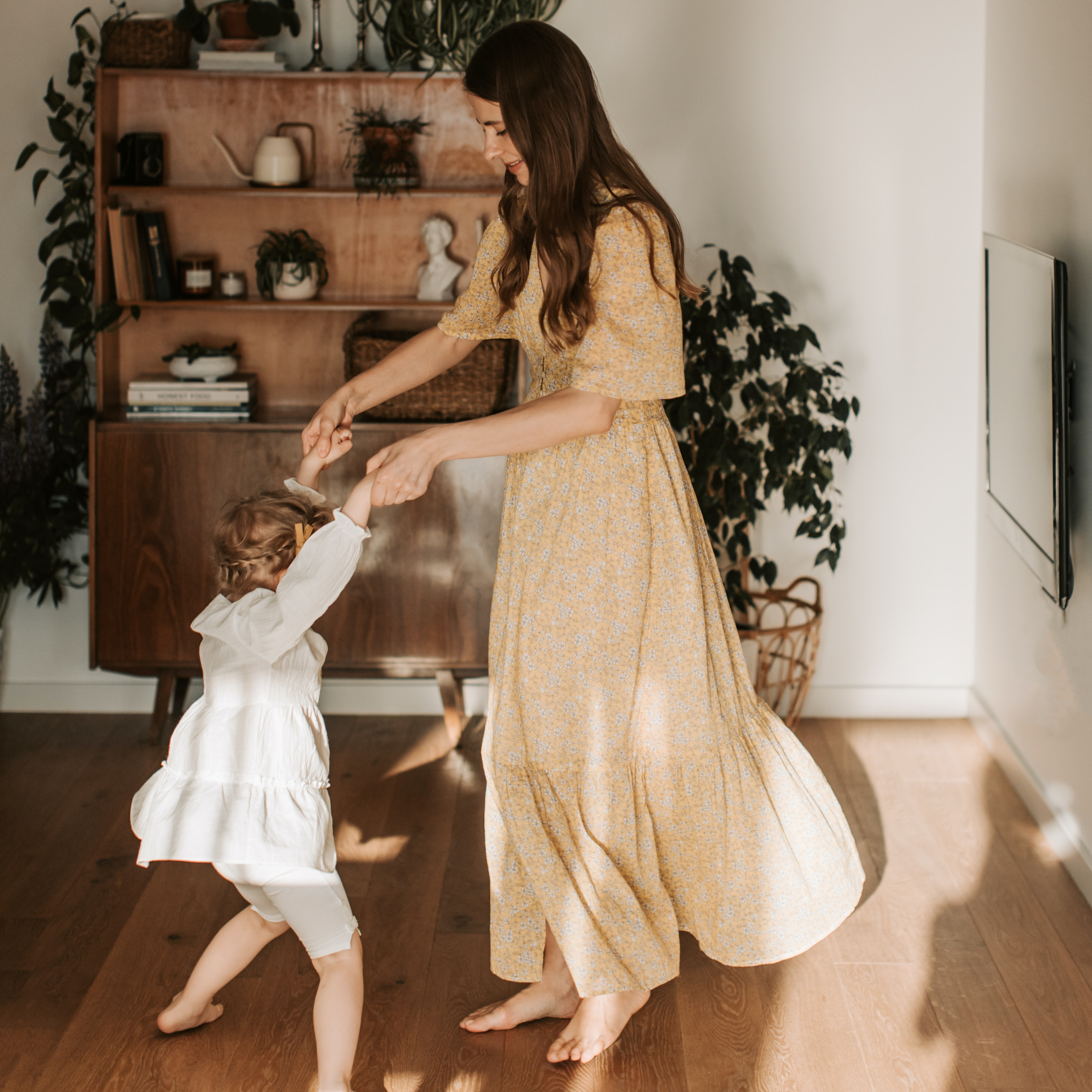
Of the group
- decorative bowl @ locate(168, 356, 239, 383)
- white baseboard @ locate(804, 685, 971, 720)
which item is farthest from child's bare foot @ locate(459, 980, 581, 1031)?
decorative bowl @ locate(168, 356, 239, 383)

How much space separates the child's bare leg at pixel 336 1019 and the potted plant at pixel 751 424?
151 centimetres

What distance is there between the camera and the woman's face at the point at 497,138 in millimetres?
Answer: 1719

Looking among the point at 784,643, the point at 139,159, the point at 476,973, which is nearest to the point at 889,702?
the point at 784,643

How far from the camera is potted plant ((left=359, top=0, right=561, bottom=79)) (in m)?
2.93

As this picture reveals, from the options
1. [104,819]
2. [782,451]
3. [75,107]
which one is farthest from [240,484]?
[782,451]

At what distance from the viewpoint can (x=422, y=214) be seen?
332 cm

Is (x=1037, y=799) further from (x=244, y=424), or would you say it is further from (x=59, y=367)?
(x=59, y=367)

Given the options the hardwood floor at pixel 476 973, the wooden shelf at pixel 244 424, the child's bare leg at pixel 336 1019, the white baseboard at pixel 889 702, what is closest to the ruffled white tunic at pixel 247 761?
the child's bare leg at pixel 336 1019

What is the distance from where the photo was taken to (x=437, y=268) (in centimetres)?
322

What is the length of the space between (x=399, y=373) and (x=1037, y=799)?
5.85ft

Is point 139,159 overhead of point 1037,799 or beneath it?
overhead

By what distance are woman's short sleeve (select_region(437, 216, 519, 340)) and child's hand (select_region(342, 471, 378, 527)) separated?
441 mm

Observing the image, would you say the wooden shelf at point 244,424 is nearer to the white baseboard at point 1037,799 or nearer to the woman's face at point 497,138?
the woman's face at point 497,138

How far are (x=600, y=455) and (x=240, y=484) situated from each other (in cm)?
152
